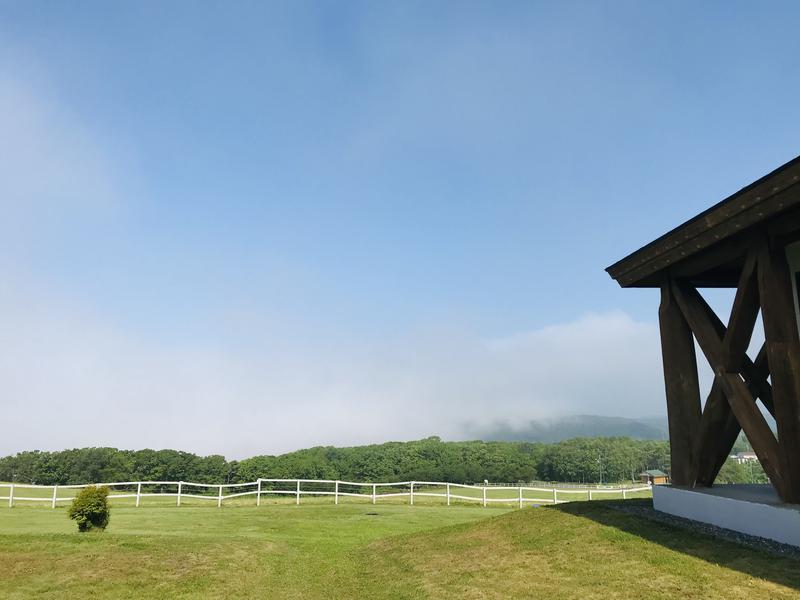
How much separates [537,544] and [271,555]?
6.20 m

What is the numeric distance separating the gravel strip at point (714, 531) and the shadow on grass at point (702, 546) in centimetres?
8

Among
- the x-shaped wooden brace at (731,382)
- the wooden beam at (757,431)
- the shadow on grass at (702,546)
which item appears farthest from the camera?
the x-shaped wooden brace at (731,382)

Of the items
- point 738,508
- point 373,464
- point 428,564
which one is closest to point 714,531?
point 738,508

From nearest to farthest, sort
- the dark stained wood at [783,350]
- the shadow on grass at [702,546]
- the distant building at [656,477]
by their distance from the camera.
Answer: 1. the shadow on grass at [702,546]
2. the dark stained wood at [783,350]
3. the distant building at [656,477]

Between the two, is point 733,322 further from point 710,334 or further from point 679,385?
point 679,385

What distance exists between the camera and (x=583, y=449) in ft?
496

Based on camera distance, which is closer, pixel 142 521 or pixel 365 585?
pixel 365 585

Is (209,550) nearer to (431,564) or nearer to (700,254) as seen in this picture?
(431,564)

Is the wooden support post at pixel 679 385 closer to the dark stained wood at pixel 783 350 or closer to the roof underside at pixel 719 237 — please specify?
the roof underside at pixel 719 237

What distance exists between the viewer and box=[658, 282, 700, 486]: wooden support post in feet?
38.7

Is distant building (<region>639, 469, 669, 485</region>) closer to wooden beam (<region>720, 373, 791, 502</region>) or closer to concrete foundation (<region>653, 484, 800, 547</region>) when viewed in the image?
concrete foundation (<region>653, 484, 800, 547</region>)

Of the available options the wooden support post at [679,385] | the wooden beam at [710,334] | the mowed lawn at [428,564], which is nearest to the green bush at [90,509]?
the mowed lawn at [428,564]

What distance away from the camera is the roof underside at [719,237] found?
865 cm

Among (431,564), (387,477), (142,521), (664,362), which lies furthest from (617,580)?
(387,477)
